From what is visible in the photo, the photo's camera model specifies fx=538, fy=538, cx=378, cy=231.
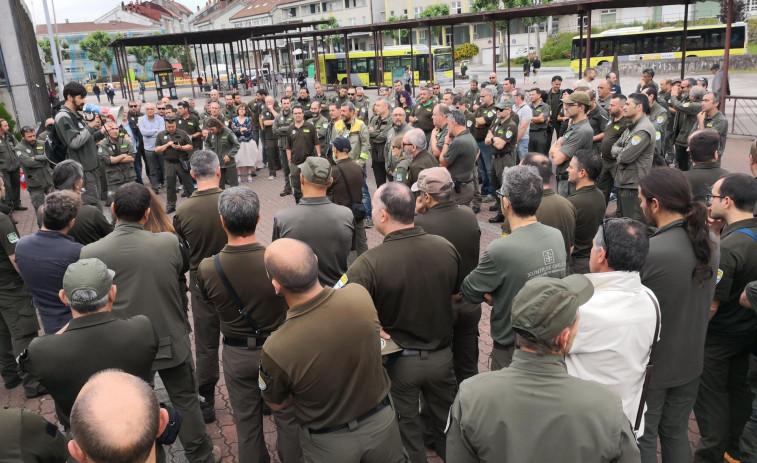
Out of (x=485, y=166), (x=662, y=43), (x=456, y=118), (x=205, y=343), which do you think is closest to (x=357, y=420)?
(x=205, y=343)

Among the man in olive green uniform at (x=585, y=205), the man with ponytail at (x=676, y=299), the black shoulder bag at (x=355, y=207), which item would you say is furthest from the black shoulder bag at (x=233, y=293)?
the black shoulder bag at (x=355, y=207)

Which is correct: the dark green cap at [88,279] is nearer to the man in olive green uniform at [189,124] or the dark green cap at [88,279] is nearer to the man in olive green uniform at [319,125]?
the man in olive green uniform at [319,125]

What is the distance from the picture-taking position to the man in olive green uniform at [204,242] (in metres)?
4.60

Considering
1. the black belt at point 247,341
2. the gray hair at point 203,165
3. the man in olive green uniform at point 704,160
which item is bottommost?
the black belt at point 247,341

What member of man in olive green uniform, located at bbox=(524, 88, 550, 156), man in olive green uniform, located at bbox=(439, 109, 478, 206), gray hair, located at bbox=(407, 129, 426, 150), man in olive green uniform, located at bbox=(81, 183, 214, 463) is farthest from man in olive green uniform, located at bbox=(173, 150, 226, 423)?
man in olive green uniform, located at bbox=(524, 88, 550, 156)

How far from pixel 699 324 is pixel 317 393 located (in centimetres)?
230

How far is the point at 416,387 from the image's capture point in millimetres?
3572

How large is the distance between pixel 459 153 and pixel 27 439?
609 centimetres

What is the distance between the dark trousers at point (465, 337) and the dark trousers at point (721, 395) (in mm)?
1549

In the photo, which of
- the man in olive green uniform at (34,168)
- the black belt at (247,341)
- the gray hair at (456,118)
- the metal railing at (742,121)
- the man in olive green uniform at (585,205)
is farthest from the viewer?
the metal railing at (742,121)

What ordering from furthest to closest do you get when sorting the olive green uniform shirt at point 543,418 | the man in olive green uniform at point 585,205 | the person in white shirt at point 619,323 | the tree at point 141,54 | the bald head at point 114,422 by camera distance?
the tree at point 141,54 < the man in olive green uniform at point 585,205 < the person in white shirt at point 619,323 < the olive green uniform shirt at point 543,418 < the bald head at point 114,422

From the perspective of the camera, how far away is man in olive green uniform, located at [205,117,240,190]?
10719 mm

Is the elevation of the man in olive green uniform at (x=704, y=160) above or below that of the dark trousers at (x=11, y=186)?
above

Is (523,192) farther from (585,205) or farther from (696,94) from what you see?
(696,94)
